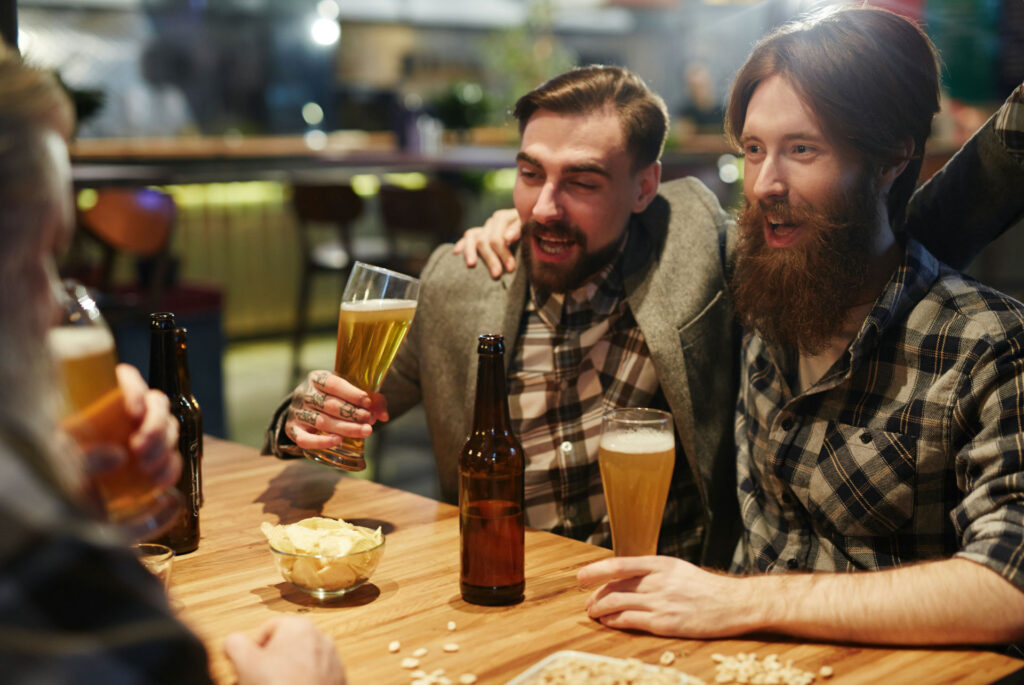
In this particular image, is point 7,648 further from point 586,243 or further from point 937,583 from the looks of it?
point 586,243

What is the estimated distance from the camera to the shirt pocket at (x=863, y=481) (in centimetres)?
152

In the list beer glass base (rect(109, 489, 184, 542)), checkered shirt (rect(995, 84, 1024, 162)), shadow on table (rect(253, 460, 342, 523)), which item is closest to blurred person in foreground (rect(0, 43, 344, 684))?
beer glass base (rect(109, 489, 184, 542))

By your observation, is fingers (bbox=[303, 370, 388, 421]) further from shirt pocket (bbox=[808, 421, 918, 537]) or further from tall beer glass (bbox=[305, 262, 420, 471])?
shirt pocket (bbox=[808, 421, 918, 537])

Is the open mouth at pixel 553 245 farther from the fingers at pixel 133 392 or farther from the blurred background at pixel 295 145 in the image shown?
the blurred background at pixel 295 145

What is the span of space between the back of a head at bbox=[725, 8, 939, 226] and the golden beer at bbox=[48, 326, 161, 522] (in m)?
1.20

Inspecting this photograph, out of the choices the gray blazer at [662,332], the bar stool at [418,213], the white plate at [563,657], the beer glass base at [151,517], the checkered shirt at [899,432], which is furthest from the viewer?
the bar stool at [418,213]

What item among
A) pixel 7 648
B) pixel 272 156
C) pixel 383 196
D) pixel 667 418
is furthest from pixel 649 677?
pixel 272 156

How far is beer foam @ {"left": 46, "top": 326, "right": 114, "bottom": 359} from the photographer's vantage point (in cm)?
76

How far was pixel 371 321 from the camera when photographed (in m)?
1.50

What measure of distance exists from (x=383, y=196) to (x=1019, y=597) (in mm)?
4426

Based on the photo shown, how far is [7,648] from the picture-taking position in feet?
1.90

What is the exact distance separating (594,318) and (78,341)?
130 centimetres

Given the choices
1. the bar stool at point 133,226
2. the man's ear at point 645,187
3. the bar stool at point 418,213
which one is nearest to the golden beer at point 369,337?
the man's ear at point 645,187

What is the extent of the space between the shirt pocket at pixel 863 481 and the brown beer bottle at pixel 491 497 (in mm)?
562
